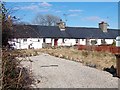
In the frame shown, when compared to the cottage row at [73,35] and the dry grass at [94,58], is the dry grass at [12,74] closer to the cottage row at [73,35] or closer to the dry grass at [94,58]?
the dry grass at [94,58]

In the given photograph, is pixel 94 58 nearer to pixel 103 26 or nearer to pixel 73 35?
pixel 73 35

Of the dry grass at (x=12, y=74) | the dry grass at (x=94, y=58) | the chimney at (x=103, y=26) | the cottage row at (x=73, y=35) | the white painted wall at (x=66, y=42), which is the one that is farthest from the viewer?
the chimney at (x=103, y=26)

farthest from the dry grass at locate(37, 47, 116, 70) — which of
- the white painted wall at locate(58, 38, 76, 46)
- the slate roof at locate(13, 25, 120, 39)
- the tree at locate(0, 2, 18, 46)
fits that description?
the white painted wall at locate(58, 38, 76, 46)

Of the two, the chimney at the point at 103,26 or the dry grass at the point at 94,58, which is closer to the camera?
the dry grass at the point at 94,58

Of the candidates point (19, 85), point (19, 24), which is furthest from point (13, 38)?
point (19, 85)

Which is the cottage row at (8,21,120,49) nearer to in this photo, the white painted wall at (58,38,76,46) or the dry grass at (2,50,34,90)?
the white painted wall at (58,38,76,46)

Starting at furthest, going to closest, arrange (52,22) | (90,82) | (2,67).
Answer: (52,22) < (90,82) < (2,67)

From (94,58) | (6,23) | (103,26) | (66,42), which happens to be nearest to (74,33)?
(66,42)

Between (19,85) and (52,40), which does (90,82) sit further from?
(52,40)

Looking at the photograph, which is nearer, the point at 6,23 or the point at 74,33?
the point at 6,23

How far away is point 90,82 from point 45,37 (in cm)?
4625

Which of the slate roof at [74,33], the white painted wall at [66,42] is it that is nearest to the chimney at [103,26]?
the slate roof at [74,33]

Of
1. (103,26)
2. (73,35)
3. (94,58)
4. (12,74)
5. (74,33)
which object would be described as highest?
(103,26)

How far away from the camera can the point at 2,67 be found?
493 cm
